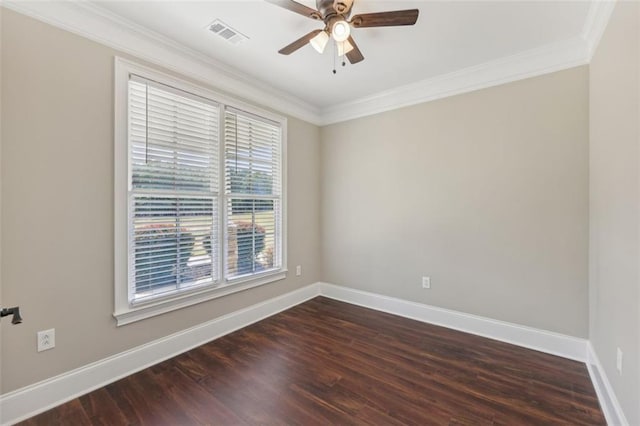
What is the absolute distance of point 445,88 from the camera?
2.96 meters

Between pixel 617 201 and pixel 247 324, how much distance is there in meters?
3.26

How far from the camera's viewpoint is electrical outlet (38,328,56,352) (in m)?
1.75

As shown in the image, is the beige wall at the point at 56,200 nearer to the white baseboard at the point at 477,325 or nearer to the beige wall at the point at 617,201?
the white baseboard at the point at 477,325

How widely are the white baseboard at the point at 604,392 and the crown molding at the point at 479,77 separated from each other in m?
2.44

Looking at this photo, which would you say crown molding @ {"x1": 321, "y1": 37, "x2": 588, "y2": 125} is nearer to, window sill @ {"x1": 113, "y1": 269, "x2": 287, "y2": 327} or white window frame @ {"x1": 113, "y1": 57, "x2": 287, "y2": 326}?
white window frame @ {"x1": 113, "y1": 57, "x2": 287, "y2": 326}

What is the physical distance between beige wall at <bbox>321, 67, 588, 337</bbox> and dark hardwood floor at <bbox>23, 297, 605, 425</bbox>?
0.58m

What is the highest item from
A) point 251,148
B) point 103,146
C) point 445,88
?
point 445,88

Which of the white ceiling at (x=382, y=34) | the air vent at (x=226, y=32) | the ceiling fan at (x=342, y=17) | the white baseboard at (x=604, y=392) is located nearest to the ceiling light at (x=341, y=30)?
the ceiling fan at (x=342, y=17)

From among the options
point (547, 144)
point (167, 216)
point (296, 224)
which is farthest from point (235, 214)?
point (547, 144)

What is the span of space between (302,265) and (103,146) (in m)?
2.60

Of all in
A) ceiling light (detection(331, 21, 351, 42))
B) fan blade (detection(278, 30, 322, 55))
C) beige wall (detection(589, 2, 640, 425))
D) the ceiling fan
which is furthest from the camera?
fan blade (detection(278, 30, 322, 55))

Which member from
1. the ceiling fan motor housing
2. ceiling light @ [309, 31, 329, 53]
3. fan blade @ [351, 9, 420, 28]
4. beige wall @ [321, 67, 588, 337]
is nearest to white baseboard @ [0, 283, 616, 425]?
beige wall @ [321, 67, 588, 337]

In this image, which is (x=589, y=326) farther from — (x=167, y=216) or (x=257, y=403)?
(x=167, y=216)

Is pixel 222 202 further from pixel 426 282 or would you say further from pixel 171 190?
pixel 426 282
